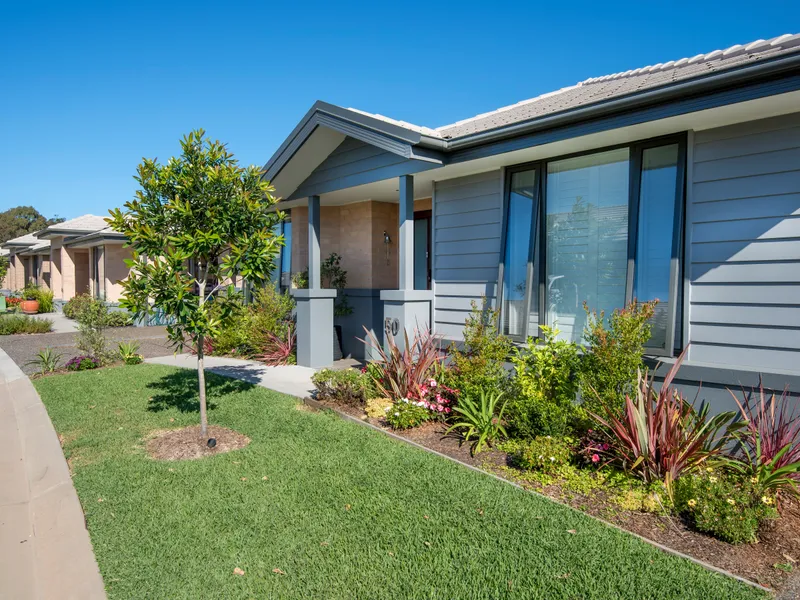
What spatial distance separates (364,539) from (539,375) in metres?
3.00

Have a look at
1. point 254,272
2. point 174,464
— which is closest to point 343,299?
point 254,272

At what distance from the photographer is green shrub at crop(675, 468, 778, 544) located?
3441 mm

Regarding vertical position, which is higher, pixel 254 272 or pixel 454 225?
pixel 454 225

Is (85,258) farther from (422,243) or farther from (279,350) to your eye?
(422,243)

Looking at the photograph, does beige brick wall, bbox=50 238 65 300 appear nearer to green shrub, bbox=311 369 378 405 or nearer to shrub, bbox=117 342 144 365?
shrub, bbox=117 342 144 365

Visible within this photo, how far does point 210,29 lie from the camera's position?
41.5 feet

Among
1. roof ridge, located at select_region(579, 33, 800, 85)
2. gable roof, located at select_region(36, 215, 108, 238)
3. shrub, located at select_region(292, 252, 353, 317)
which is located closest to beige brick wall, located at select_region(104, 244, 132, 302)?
gable roof, located at select_region(36, 215, 108, 238)

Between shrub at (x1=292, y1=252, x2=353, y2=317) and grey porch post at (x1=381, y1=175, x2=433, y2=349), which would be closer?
grey porch post at (x1=381, y1=175, x2=433, y2=349)

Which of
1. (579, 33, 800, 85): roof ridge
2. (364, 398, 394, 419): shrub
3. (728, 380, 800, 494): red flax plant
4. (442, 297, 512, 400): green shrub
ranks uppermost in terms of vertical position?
(579, 33, 800, 85): roof ridge

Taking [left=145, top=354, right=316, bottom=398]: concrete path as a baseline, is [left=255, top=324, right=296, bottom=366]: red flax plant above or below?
above

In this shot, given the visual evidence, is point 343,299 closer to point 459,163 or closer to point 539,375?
point 459,163

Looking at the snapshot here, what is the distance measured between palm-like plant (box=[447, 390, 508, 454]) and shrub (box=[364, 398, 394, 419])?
3.19 feet

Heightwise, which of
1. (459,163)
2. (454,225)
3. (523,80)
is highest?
(523,80)

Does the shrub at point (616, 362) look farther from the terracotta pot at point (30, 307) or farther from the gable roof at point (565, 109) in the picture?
the terracotta pot at point (30, 307)
